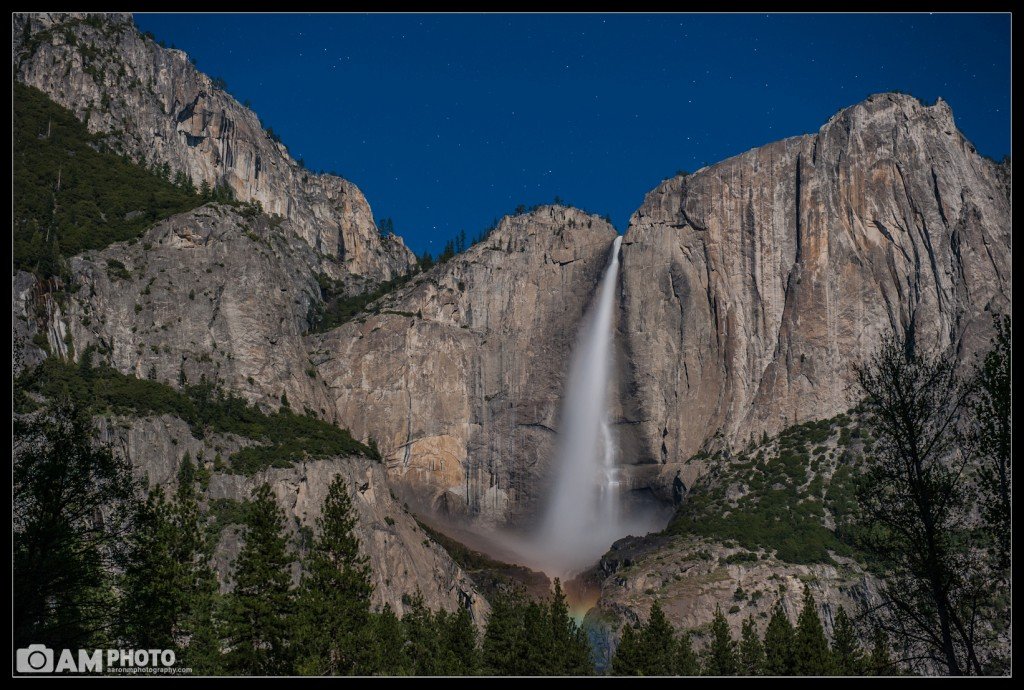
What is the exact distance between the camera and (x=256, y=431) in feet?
410

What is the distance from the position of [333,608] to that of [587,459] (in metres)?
111

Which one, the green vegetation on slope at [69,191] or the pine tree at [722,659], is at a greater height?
the green vegetation on slope at [69,191]

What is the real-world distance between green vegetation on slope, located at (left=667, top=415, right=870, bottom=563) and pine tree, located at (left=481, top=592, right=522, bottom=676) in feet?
186

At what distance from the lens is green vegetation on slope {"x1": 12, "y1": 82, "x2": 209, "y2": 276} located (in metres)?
131

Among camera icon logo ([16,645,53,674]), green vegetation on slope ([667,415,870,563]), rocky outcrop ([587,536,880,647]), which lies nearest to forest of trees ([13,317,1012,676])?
camera icon logo ([16,645,53,674])

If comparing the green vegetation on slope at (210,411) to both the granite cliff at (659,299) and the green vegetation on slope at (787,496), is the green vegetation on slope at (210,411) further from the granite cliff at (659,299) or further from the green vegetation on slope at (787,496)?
the green vegetation on slope at (787,496)

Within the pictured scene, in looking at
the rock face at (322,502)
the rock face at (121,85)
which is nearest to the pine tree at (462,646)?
the rock face at (322,502)

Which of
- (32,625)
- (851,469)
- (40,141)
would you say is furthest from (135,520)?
(40,141)

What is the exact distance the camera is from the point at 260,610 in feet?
203

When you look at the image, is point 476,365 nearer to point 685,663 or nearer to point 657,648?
point 685,663

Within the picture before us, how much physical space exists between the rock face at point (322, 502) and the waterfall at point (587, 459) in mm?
37352

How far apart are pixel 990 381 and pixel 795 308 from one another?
406 ft

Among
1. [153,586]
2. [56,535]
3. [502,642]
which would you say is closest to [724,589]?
[502,642]

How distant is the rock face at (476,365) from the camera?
547 feet
